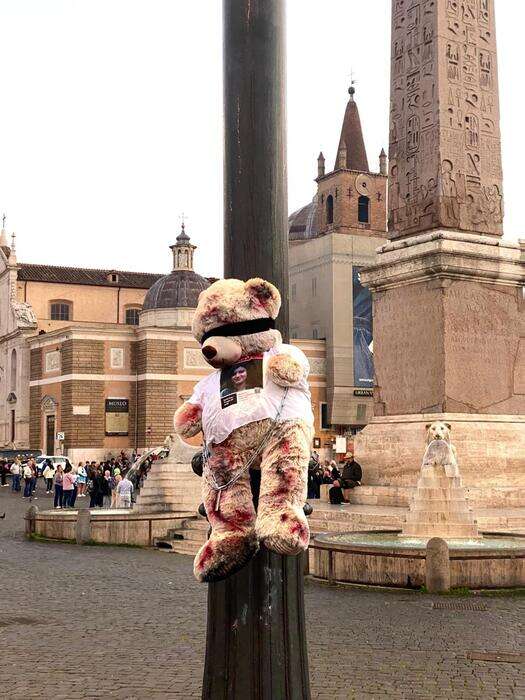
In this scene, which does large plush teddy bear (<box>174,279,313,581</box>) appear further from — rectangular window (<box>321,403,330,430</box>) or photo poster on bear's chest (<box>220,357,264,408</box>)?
rectangular window (<box>321,403,330,430</box>)

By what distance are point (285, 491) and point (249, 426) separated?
0.93 ft

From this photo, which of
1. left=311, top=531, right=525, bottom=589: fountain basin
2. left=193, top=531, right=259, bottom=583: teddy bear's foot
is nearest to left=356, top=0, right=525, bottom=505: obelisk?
left=311, top=531, right=525, bottom=589: fountain basin

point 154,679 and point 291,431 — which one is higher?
point 291,431

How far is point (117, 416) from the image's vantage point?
2341 inches

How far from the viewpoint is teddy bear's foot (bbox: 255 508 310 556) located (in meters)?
3.79

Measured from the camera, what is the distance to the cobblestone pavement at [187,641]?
22.5 feet

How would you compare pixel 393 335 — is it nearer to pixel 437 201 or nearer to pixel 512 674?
pixel 437 201

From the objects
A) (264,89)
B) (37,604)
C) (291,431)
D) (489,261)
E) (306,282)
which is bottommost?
(37,604)

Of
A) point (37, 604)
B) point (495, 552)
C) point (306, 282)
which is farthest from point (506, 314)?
point (306, 282)

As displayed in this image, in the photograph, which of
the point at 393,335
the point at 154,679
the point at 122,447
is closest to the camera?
the point at 154,679

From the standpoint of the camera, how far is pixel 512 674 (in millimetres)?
7258

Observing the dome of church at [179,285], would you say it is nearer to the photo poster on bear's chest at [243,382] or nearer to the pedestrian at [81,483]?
the pedestrian at [81,483]

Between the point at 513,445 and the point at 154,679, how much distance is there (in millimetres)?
9691

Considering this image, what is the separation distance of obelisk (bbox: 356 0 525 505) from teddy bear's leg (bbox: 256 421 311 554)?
38.0 feet
